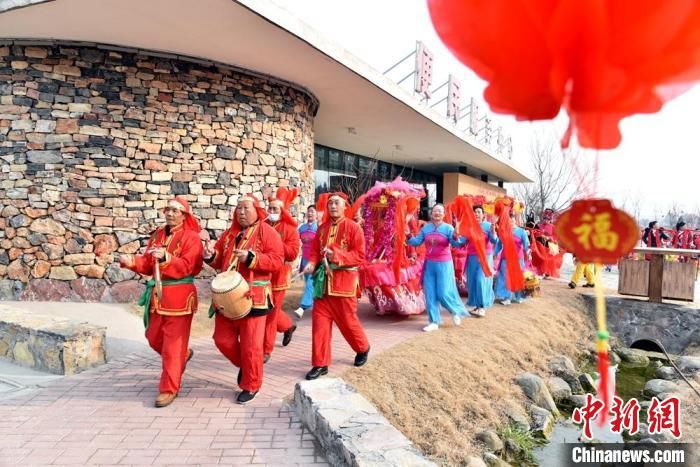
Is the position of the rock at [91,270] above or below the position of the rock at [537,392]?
above

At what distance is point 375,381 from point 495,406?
155 centimetres

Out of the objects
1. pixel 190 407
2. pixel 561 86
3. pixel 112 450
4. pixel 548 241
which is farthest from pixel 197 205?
pixel 548 241

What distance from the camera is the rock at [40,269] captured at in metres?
7.14

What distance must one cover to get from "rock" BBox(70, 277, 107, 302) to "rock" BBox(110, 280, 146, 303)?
0.19 metres

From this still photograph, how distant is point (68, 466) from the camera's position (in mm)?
2973

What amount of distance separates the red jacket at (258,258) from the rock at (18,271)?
4761 mm

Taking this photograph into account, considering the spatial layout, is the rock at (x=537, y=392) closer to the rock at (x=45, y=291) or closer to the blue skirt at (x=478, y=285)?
the blue skirt at (x=478, y=285)

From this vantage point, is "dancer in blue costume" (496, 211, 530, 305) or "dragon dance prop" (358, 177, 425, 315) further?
"dancer in blue costume" (496, 211, 530, 305)

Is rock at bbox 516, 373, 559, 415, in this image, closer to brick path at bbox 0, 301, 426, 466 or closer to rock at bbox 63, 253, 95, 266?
brick path at bbox 0, 301, 426, 466

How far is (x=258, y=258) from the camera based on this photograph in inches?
156

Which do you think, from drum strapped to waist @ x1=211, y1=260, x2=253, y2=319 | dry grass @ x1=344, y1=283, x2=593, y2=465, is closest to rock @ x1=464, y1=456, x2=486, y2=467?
dry grass @ x1=344, y1=283, x2=593, y2=465

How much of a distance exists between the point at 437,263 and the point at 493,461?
2.86 metres

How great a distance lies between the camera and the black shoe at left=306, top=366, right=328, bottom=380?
443 cm

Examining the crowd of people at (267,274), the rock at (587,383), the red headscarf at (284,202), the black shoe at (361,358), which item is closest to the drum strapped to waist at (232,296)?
the crowd of people at (267,274)
